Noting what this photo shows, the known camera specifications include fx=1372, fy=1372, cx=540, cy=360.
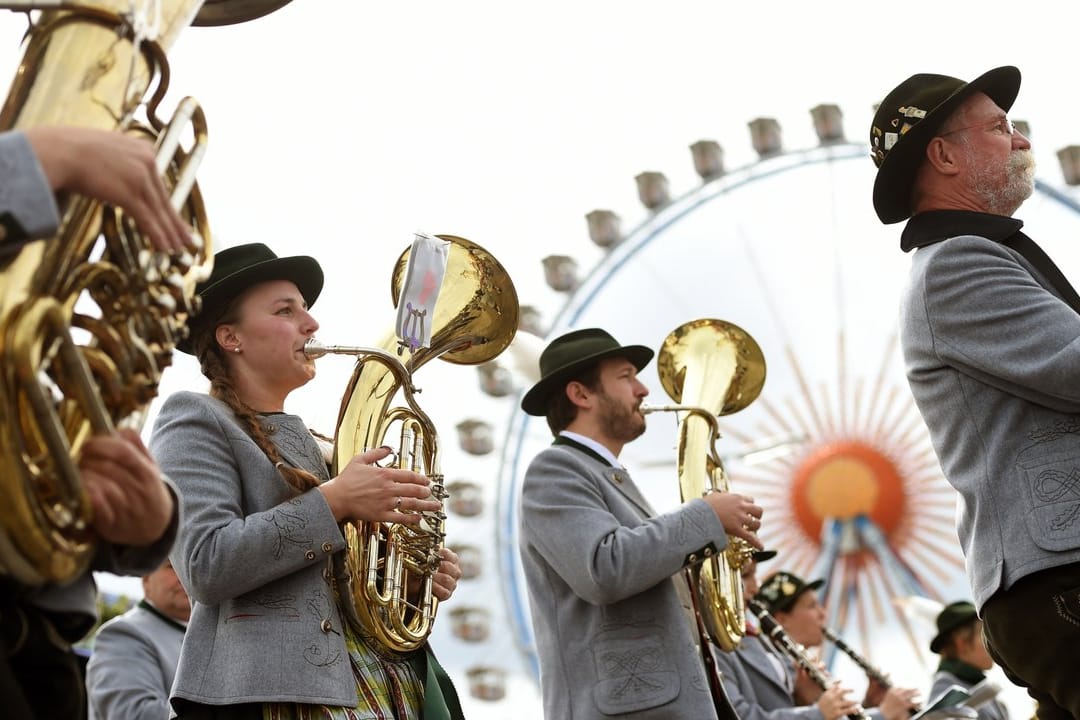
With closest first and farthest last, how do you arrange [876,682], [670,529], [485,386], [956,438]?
1. [956,438]
2. [670,529]
3. [876,682]
4. [485,386]

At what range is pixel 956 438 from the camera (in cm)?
342

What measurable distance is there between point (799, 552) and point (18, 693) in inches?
499

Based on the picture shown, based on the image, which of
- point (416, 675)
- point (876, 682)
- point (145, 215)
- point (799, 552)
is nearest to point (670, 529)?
point (416, 675)

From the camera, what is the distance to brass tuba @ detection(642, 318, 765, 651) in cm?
Result: 503

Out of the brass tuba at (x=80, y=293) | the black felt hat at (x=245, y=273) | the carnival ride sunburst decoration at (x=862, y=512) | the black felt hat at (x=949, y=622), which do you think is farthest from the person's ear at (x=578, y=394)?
the carnival ride sunburst decoration at (x=862, y=512)

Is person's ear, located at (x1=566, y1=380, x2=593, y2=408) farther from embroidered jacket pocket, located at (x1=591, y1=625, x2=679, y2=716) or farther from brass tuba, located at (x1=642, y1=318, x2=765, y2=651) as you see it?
embroidered jacket pocket, located at (x1=591, y1=625, x2=679, y2=716)

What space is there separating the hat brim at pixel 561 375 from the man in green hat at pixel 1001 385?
1641 mm

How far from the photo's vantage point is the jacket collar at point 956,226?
143 inches

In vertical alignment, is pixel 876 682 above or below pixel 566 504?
below

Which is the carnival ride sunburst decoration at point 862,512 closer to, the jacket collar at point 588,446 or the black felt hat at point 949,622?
the black felt hat at point 949,622

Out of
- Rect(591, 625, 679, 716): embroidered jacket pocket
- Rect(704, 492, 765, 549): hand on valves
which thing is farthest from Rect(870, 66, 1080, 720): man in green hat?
Rect(591, 625, 679, 716): embroidered jacket pocket

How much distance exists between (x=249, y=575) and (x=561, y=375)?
224 centimetres

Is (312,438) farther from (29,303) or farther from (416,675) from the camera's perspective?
(29,303)

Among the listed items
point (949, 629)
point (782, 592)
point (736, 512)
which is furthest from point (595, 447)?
point (949, 629)
